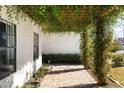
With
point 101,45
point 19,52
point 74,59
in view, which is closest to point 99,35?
point 101,45

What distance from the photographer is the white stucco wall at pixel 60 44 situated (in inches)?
957

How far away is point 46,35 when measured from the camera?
2469cm

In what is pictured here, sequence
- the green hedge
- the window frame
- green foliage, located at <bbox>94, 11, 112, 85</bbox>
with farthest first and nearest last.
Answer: the green hedge
green foliage, located at <bbox>94, 11, 112, 85</bbox>
the window frame

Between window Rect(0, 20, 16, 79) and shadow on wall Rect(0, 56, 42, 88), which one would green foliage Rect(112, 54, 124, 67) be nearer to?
shadow on wall Rect(0, 56, 42, 88)

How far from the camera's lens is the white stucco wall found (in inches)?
957

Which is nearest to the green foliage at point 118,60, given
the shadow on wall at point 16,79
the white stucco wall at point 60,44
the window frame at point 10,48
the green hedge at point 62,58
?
the green hedge at point 62,58

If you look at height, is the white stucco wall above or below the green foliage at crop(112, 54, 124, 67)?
above

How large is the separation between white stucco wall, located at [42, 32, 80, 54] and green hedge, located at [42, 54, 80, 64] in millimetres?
730

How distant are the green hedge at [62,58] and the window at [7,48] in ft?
45.7

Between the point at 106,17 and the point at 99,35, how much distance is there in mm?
702

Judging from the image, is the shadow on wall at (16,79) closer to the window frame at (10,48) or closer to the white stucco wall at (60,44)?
the window frame at (10,48)

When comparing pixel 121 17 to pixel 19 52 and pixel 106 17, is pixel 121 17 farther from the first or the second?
pixel 19 52

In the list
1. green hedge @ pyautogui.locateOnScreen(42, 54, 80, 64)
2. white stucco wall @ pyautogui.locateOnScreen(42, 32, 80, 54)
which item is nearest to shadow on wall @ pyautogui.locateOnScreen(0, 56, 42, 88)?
→ green hedge @ pyautogui.locateOnScreen(42, 54, 80, 64)

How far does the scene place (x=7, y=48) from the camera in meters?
8.58
